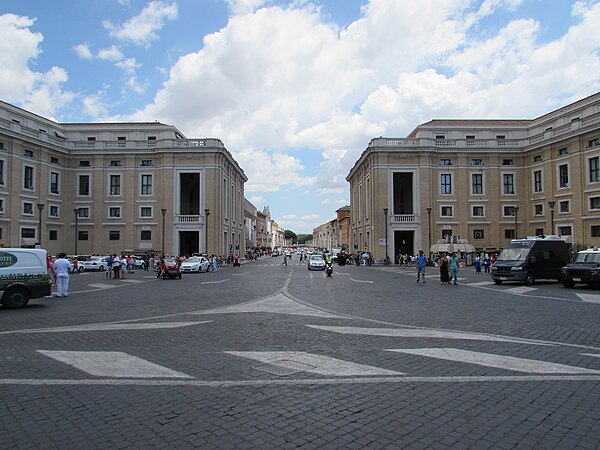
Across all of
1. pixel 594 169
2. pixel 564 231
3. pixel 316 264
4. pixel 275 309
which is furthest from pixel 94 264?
pixel 594 169

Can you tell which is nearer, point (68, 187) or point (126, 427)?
point (126, 427)

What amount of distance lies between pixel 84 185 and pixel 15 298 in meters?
47.3

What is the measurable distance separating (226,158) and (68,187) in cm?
2041

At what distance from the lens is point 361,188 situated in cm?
Answer: 6912

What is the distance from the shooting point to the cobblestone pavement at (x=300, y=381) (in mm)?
4215

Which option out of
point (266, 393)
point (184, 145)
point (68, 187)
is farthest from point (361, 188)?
point (266, 393)

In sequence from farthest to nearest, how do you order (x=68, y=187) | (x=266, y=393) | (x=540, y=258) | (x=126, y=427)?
(x=68, y=187)
(x=540, y=258)
(x=266, y=393)
(x=126, y=427)

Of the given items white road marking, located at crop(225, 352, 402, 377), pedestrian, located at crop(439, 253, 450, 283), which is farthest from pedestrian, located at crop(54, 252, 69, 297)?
pedestrian, located at crop(439, 253, 450, 283)

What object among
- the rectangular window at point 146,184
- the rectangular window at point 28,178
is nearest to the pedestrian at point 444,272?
the rectangular window at point 146,184

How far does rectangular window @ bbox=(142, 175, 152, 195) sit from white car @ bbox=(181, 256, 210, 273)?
20442 mm

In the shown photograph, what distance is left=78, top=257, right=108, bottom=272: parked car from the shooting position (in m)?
41.5

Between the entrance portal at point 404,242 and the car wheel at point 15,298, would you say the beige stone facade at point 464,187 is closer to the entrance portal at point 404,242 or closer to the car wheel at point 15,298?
the entrance portal at point 404,242

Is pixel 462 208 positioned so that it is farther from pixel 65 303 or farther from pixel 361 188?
pixel 65 303

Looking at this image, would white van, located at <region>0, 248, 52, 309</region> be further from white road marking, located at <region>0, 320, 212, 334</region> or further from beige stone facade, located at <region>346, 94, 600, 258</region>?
beige stone facade, located at <region>346, 94, 600, 258</region>
